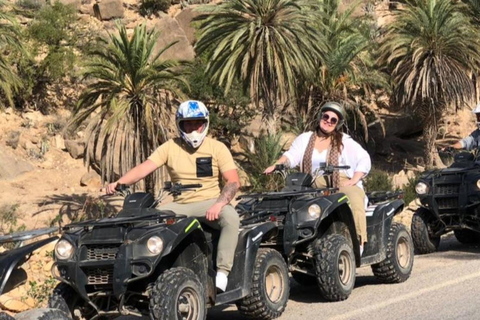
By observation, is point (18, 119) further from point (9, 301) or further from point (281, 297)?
point (281, 297)

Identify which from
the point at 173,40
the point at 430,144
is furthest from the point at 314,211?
the point at 173,40

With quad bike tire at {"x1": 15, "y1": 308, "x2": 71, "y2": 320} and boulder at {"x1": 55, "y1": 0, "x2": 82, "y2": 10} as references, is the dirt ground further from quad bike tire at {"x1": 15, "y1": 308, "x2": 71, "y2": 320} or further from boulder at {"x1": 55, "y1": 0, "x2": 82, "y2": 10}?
quad bike tire at {"x1": 15, "y1": 308, "x2": 71, "y2": 320}

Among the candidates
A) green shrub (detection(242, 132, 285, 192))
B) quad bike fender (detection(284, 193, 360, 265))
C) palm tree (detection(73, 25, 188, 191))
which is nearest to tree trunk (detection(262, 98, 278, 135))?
green shrub (detection(242, 132, 285, 192))

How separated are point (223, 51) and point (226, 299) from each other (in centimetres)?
2063

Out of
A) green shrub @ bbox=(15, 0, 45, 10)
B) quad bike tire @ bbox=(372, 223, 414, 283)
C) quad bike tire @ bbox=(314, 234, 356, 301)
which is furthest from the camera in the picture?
green shrub @ bbox=(15, 0, 45, 10)

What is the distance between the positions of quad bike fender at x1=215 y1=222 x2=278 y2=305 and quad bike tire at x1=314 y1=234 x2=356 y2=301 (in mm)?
1061

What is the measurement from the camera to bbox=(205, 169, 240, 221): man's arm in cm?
775

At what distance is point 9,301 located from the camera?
1031 centimetres

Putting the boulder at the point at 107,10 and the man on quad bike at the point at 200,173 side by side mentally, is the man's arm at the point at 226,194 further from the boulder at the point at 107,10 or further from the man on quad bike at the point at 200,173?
the boulder at the point at 107,10

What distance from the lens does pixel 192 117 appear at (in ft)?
26.2

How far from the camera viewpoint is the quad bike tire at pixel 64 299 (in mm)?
7262

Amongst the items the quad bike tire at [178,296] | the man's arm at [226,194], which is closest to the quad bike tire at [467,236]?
the man's arm at [226,194]

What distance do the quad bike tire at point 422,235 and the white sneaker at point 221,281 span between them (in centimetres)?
580

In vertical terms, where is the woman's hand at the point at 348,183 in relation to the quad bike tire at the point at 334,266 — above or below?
above
